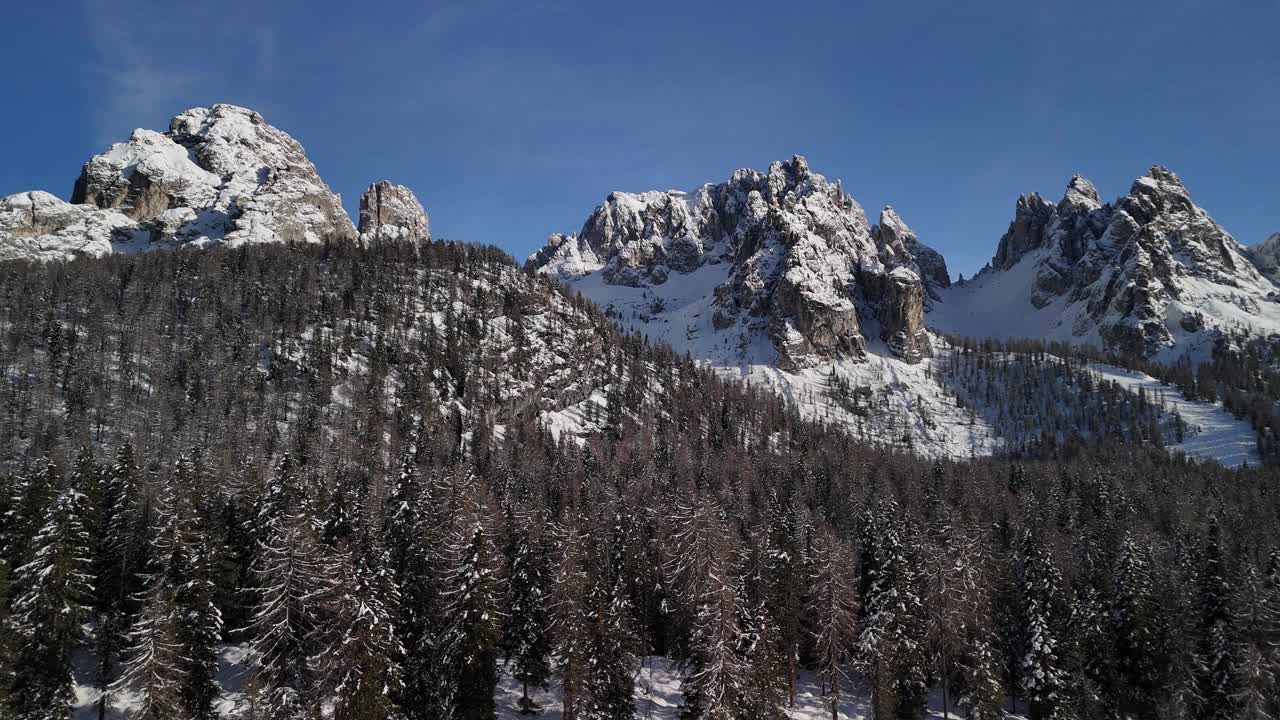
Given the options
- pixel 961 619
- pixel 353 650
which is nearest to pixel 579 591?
pixel 353 650

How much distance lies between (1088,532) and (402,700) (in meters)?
70.3

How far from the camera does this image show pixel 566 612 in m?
40.9

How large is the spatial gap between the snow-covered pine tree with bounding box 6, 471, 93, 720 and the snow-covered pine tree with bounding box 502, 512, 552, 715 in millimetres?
25196

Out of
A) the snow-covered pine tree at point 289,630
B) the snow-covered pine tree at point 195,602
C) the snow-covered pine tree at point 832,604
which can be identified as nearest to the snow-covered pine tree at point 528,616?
the snow-covered pine tree at point 289,630

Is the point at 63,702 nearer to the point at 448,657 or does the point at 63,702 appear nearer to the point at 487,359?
the point at 448,657

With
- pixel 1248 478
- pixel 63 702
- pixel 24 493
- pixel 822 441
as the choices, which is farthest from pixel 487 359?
pixel 1248 478

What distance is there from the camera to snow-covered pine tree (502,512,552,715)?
48500mm

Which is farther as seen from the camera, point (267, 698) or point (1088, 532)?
point (1088, 532)

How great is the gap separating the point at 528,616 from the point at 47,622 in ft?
90.9

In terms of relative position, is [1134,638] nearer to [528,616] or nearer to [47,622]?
[528,616]

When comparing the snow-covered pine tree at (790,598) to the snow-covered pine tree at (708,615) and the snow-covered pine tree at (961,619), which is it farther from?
the snow-covered pine tree at (961,619)

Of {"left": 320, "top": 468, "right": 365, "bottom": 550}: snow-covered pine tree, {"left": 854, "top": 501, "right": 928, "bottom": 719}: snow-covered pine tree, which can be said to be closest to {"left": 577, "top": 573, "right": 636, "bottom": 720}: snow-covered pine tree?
{"left": 854, "top": 501, "right": 928, "bottom": 719}: snow-covered pine tree

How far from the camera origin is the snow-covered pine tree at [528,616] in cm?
4850

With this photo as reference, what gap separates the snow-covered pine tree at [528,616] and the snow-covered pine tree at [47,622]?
25196 mm
